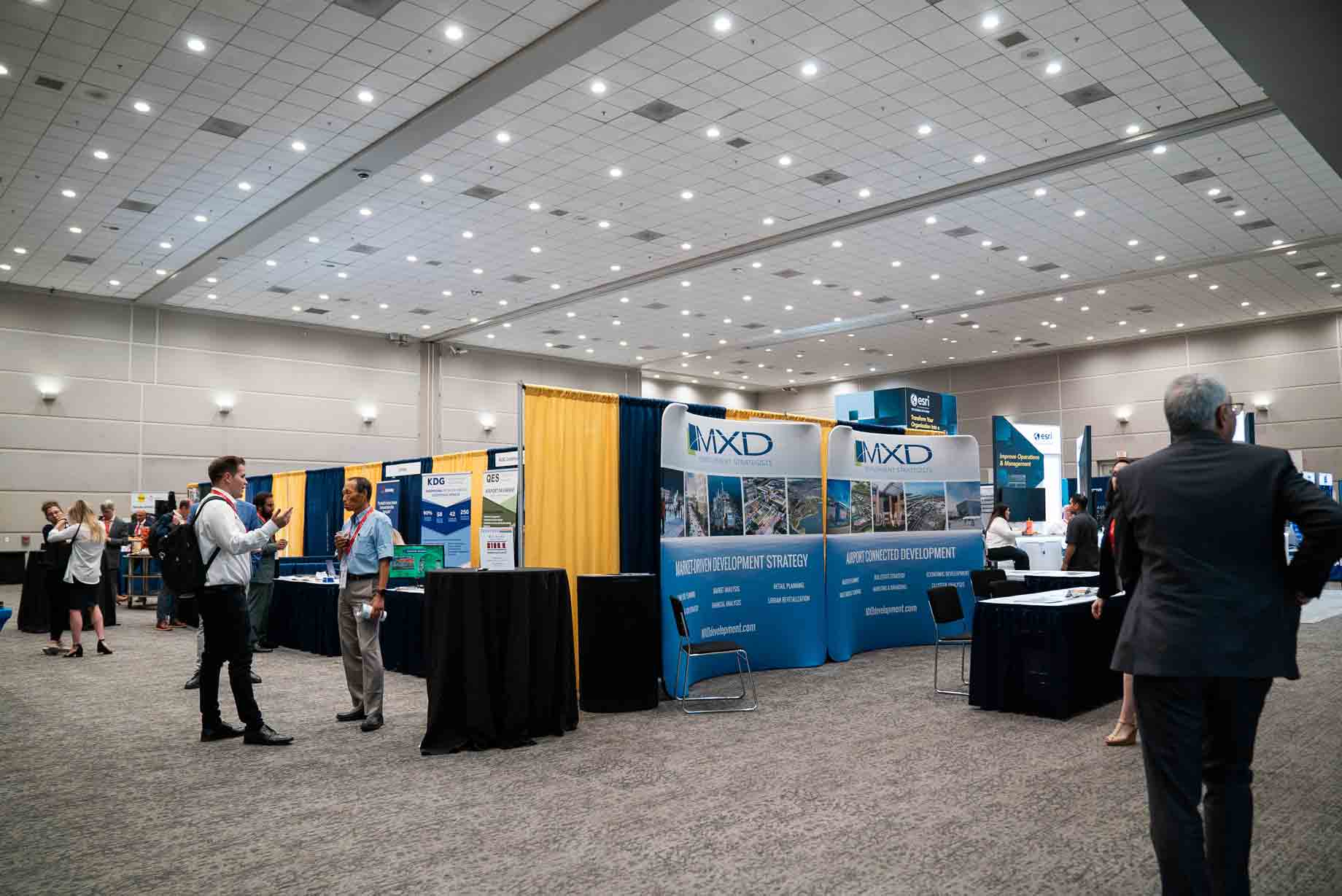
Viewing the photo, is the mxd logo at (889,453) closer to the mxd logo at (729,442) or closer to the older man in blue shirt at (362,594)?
the mxd logo at (729,442)

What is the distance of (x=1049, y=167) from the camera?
1097cm

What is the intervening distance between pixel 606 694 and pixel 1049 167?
8.96 metres

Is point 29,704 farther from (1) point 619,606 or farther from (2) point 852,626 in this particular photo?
(2) point 852,626

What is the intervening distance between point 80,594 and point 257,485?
4868mm

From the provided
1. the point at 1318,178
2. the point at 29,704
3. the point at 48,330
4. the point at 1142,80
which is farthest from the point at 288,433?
the point at 1318,178

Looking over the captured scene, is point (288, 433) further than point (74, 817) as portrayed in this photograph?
Yes

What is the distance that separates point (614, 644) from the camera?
5402 millimetres

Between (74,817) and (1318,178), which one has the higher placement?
(1318,178)

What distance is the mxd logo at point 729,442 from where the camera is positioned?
251 inches

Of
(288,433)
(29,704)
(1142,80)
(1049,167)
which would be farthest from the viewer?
(288,433)

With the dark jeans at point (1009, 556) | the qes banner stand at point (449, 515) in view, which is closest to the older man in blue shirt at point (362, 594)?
the qes banner stand at point (449, 515)

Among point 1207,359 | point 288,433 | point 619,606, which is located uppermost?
point 1207,359

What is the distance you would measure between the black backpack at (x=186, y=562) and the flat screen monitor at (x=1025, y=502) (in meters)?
10.8

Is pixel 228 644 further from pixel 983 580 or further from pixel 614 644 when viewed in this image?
pixel 983 580
